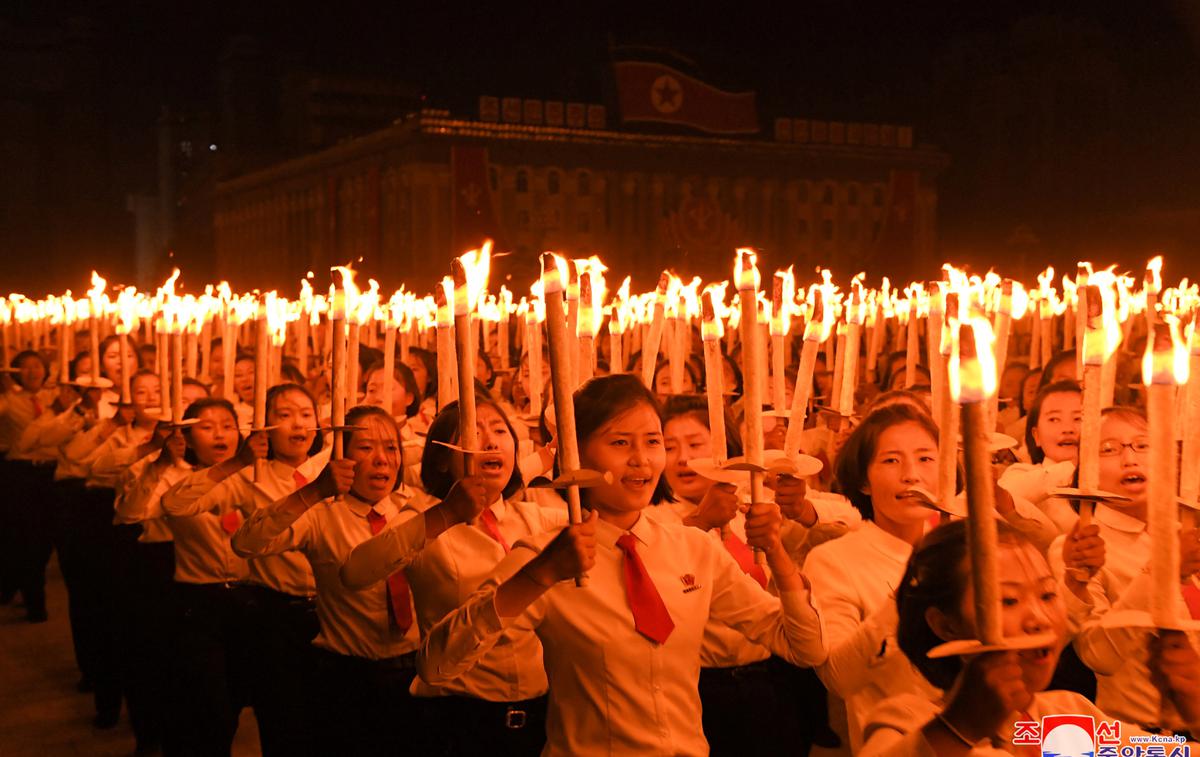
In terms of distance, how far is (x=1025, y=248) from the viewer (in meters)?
25.9

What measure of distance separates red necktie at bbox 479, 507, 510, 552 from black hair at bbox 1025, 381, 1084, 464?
1.94 meters

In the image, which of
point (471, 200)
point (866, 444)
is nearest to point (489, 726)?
point (866, 444)

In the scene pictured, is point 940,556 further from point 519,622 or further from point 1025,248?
point 1025,248

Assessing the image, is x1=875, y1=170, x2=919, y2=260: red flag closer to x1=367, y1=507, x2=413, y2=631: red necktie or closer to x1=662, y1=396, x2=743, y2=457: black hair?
x1=662, y1=396, x2=743, y2=457: black hair

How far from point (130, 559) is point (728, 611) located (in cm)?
392

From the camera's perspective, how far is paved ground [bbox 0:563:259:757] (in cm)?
573

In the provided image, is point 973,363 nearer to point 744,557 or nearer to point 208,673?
point 744,557

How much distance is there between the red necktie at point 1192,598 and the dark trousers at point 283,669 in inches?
102

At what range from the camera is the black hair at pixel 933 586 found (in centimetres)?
186

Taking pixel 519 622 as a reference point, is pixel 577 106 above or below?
above

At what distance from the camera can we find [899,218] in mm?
29969

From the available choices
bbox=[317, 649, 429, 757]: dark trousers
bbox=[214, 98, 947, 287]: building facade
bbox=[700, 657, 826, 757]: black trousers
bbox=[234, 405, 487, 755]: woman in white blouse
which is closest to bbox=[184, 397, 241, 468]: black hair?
bbox=[234, 405, 487, 755]: woman in white blouse

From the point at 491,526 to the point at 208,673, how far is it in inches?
75.0

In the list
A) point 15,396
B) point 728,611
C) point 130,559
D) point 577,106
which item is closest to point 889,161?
point 577,106
